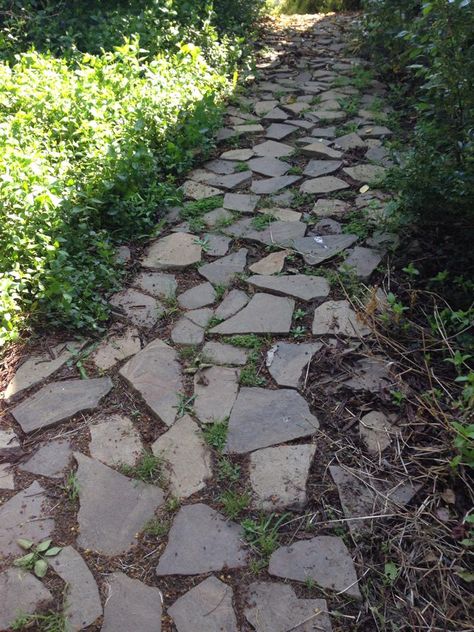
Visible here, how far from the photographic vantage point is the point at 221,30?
21.1 feet

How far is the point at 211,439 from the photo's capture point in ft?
7.66

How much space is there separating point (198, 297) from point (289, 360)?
0.72m

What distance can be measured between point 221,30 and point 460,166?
14.8 feet

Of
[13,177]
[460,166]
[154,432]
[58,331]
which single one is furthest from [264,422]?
[13,177]

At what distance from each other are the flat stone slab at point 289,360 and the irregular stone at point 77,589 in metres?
1.10

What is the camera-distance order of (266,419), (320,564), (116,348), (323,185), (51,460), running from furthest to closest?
(323,185), (116,348), (266,419), (51,460), (320,564)

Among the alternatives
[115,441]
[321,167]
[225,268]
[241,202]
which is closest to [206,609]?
[115,441]

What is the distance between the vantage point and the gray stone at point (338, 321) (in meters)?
2.79

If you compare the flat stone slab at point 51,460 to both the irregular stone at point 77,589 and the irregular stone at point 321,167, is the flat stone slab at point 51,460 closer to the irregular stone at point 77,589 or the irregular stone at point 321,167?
the irregular stone at point 77,589

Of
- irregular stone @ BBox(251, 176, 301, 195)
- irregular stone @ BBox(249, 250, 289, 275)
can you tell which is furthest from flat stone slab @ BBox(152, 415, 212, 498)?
irregular stone @ BBox(251, 176, 301, 195)

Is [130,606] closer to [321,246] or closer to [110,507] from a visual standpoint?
[110,507]

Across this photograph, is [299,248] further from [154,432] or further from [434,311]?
[154,432]

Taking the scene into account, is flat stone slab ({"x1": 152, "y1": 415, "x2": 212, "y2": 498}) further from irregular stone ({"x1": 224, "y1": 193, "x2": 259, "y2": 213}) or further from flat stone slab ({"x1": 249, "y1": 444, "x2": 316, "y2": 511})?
irregular stone ({"x1": 224, "y1": 193, "x2": 259, "y2": 213})

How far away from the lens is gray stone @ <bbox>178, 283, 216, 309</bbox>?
10.2 feet
